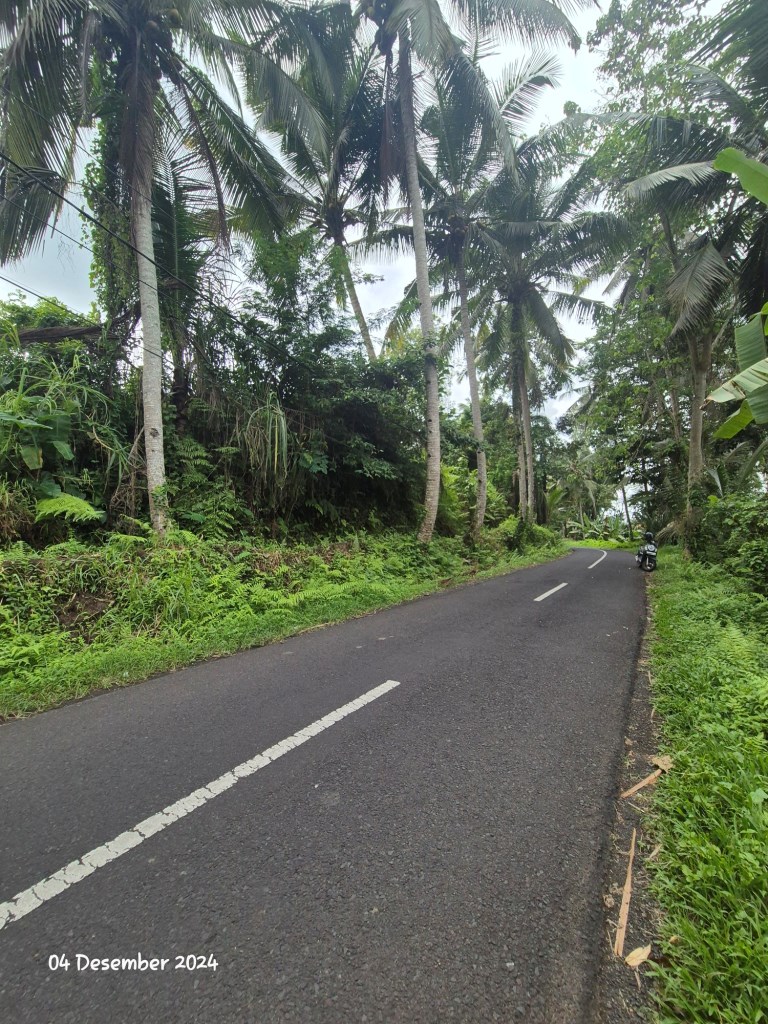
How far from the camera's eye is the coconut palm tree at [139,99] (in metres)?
5.45

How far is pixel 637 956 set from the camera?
1425mm

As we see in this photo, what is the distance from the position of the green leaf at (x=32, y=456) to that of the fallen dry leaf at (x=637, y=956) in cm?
684

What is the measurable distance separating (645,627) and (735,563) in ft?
8.52

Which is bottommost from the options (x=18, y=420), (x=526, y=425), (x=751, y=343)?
(x=18, y=420)

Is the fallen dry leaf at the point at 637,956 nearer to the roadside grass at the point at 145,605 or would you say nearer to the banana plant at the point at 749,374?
the roadside grass at the point at 145,605

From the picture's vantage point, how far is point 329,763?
245cm

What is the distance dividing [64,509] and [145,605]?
1.67 m

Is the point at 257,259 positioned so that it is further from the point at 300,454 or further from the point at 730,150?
the point at 730,150

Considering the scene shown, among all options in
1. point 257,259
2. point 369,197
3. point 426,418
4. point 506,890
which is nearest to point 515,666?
point 506,890

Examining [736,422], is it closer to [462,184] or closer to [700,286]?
[700,286]

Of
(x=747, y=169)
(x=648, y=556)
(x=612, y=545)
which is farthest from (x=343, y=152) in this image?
(x=612, y=545)

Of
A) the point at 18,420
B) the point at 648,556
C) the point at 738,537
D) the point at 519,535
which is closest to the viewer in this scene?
the point at 18,420

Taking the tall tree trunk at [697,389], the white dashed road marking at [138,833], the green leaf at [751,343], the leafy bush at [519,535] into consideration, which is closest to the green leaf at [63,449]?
the white dashed road marking at [138,833]

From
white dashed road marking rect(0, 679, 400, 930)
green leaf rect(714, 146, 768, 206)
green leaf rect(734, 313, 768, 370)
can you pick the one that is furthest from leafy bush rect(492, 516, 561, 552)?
white dashed road marking rect(0, 679, 400, 930)
